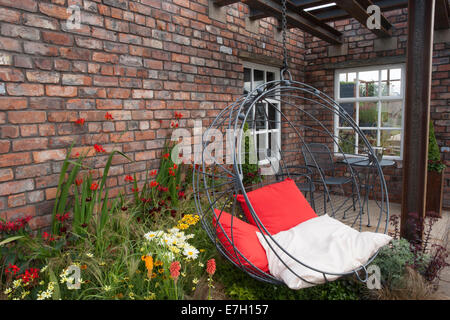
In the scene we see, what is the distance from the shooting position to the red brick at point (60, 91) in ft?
7.25

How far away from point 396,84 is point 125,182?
160 inches

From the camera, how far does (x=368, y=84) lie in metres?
4.97

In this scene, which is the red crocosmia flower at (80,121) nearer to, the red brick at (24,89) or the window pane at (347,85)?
the red brick at (24,89)

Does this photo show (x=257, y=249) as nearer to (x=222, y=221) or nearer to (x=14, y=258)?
(x=222, y=221)

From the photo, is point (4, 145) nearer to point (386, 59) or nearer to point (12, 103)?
point (12, 103)

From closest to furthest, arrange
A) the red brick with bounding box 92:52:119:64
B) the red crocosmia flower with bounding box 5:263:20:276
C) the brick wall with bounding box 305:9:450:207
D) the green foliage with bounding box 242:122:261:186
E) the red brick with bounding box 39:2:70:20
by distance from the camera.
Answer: the red crocosmia flower with bounding box 5:263:20:276, the red brick with bounding box 39:2:70:20, the red brick with bounding box 92:52:119:64, the green foliage with bounding box 242:122:261:186, the brick wall with bounding box 305:9:450:207

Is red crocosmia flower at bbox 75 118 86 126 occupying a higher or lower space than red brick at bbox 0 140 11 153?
higher

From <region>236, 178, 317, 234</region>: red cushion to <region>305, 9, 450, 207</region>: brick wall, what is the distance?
109 inches

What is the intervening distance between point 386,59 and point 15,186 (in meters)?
4.72

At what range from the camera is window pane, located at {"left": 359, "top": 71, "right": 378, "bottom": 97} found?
490 cm

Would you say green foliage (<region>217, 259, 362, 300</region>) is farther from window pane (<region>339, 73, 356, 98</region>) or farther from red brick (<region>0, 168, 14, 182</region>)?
window pane (<region>339, 73, 356, 98</region>)

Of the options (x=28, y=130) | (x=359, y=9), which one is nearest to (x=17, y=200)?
(x=28, y=130)

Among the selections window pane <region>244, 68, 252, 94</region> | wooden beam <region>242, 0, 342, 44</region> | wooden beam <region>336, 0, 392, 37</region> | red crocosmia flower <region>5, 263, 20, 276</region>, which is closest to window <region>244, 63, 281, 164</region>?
window pane <region>244, 68, 252, 94</region>
